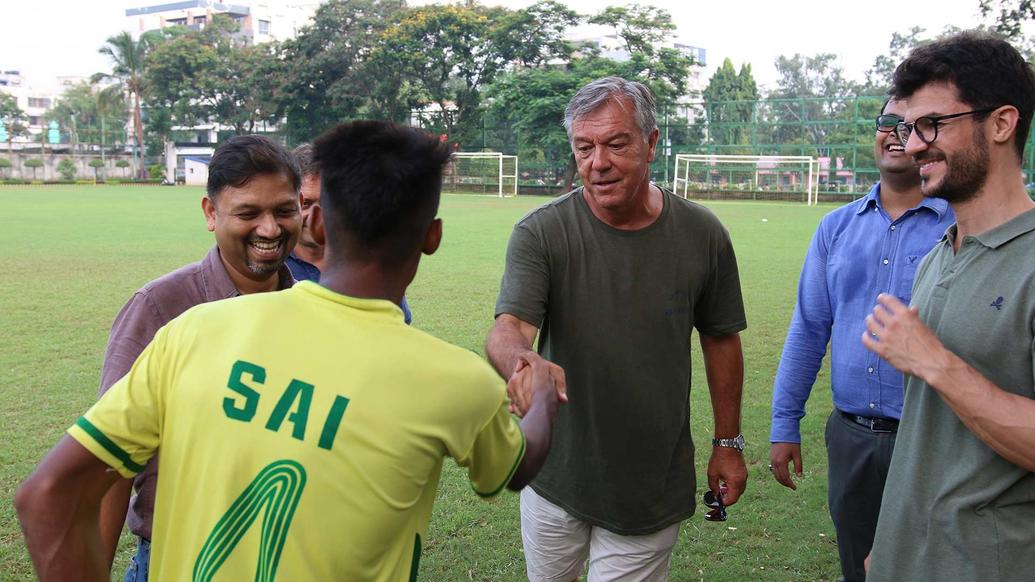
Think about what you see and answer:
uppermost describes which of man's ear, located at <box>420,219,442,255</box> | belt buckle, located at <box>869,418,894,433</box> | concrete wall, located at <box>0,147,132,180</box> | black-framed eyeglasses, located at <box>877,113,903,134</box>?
black-framed eyeglasses, located at <box>877,113,903,134</box>

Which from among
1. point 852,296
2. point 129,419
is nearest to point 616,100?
point 852,296

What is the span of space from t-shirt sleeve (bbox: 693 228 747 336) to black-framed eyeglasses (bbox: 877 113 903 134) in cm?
75

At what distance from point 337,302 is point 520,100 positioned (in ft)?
171

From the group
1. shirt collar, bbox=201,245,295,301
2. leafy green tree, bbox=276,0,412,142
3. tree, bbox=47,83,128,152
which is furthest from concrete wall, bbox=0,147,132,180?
shirt collar, bbox=201,245,295,301

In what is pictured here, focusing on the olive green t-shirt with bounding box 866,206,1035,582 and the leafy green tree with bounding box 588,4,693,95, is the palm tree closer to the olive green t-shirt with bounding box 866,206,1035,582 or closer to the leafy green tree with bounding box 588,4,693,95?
the leafy green tree with bounding box 588,4,693,95

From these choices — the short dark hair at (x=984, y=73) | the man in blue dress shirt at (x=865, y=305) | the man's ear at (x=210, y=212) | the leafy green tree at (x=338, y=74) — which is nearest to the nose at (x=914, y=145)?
the short dark hair at (x=984, y=73)

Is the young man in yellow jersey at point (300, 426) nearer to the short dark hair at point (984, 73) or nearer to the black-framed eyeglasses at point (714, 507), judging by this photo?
the short dark hair at point (984, 73)

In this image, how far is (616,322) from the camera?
342 centimetres

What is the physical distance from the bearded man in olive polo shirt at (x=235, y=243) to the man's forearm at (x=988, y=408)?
2.04m

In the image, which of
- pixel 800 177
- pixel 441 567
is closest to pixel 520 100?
pixel 800 177

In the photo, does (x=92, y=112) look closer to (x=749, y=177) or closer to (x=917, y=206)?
(x=749, y=177)

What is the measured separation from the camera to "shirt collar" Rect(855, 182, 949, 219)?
368 centimetres

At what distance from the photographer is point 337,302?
188 cm

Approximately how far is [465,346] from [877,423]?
6.47 meters
